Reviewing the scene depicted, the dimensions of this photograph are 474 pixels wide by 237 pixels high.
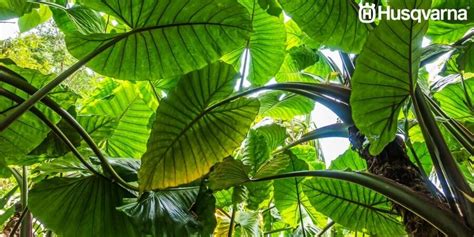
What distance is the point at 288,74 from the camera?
4.91 ft

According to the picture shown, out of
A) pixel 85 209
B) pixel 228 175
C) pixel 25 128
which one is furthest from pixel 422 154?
pixel 25 128

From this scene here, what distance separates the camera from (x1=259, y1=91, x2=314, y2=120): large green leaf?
1.24 metres

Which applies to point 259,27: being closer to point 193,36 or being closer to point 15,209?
point 193,36

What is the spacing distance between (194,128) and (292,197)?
1.88 ft

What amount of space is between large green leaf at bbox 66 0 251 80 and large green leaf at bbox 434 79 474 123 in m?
0.83

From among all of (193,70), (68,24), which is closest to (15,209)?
(68,24)

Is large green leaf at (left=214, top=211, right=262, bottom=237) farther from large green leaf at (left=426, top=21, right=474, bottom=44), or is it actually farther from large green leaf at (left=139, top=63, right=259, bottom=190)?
large green leaf at (left=426, top=21, right=474, bottom=44)

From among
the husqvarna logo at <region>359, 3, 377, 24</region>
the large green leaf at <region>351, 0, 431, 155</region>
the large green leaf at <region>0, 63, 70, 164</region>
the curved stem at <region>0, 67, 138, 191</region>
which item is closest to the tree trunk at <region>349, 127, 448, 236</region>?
the large green leaf at <region>351, 0, 431, 155</region>

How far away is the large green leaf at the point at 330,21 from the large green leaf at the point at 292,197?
1.35ft

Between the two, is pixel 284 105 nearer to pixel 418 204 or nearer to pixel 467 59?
pixel 467 59

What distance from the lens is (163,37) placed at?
0.78 m

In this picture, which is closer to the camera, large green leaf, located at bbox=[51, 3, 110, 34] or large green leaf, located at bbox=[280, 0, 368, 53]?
large green leaf, located at bbox=[280, 0, 368, 53]

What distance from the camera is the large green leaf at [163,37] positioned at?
2.34 ft

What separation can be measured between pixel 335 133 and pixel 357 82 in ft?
1.00
